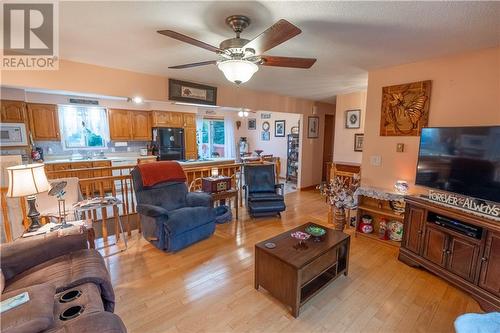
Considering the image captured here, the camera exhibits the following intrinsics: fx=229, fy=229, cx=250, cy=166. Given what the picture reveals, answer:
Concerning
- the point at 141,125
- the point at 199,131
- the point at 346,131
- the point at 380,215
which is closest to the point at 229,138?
the point at 199,131

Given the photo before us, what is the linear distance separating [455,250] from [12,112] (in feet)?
24.6

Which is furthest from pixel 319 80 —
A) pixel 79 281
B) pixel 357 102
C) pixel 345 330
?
pixel 79 281

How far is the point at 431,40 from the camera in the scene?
224cm

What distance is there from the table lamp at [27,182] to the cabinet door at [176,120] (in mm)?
4694

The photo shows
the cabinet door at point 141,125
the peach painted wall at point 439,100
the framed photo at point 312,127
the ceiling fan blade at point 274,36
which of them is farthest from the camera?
the cabinet door at point 141,125

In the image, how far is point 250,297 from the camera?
2.14m

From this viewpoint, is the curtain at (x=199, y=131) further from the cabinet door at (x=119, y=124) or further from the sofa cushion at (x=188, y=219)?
the sofa cushion at (x=188, y=219)

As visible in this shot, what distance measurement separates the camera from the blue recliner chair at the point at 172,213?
2.83 m

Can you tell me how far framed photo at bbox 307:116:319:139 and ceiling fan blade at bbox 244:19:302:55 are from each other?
4.47 meters

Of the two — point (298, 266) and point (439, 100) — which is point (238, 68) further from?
point (439, 100)

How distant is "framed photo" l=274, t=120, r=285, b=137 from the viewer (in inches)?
301

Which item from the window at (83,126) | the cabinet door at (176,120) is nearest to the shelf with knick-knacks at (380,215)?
the cabinet door at (176,120)

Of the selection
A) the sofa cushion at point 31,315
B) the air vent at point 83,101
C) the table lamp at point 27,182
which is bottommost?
the sofa cushion at point 31,315

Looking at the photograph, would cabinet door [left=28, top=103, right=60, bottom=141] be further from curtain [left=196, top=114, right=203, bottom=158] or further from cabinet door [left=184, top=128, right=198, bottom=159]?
curtain [left=196, top=114, right=203, bottom=158]
